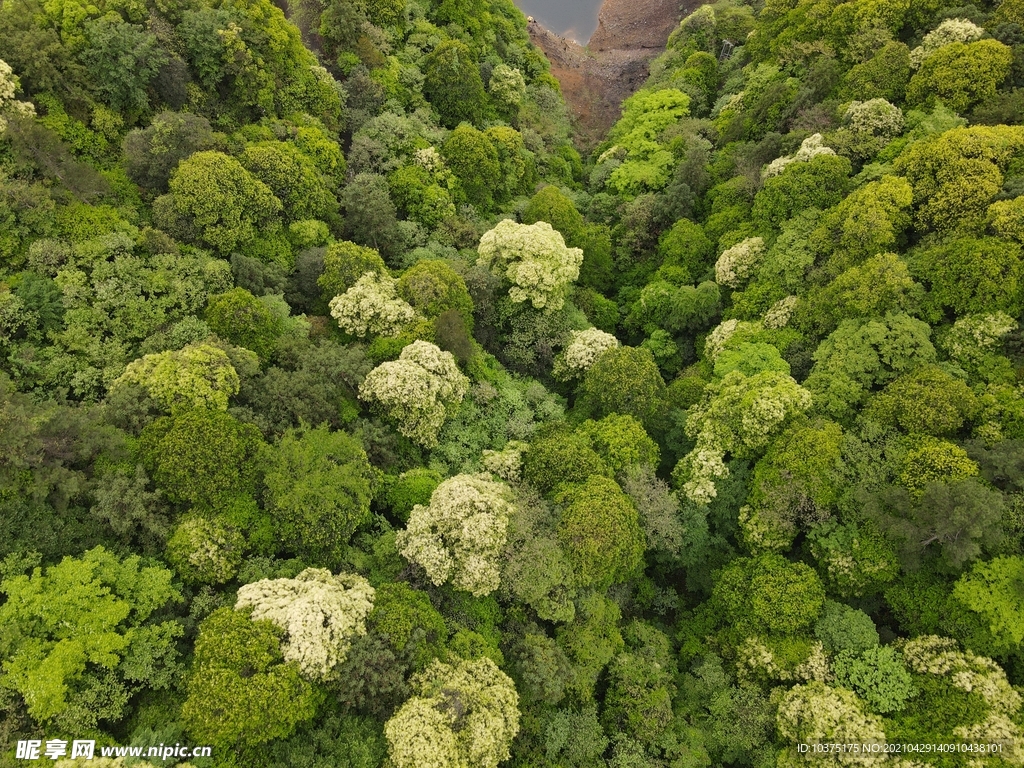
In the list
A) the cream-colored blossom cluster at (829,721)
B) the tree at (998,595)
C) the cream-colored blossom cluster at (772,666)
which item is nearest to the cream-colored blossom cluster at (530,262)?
the cream-colored blossom cluster at (772,666)

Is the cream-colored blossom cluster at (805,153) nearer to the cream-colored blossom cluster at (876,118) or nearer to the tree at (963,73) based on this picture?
the cream-colored blossom cluster at (876,118)

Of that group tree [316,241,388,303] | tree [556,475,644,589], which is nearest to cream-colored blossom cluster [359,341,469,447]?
tree [316,241,388,303]

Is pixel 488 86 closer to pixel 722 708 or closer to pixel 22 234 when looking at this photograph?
pixel 22 234

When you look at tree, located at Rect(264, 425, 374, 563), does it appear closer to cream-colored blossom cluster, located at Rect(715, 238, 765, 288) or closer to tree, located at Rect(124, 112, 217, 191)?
tree, located at Rect(124, 112, 217, 191)

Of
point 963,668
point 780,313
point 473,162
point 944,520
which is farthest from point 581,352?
point 963,668

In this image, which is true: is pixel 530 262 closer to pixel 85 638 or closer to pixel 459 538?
pixel 459 538
